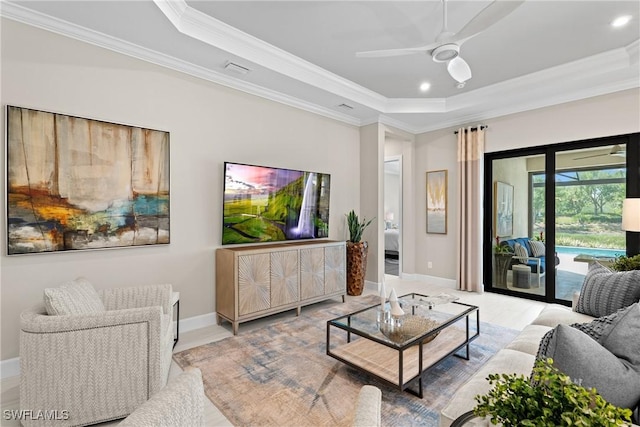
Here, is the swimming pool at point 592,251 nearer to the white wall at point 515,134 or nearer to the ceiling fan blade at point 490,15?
the white wall at point 515,134

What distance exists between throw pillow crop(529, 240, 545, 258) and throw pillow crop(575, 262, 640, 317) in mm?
2043

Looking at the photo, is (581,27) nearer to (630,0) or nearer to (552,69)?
(630,0)

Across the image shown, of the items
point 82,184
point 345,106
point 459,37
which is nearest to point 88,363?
point 82,184

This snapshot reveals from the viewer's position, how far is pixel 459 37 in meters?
2.17

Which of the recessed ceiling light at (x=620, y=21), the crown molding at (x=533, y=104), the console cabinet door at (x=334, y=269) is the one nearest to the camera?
the recessed ceiling light at (x=620, y=21)

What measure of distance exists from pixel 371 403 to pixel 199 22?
10.5ft

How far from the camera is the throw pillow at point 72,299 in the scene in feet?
6.03

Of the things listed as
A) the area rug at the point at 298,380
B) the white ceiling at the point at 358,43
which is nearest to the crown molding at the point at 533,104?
the white ceiling at the point at 358,43

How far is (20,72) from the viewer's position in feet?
7.90

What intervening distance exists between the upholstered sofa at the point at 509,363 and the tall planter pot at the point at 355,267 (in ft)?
8.05

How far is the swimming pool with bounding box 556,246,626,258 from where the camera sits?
3.90 m

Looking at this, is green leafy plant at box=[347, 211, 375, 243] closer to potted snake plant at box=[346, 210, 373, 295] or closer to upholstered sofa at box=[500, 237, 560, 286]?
potted snake plant at box=[346, 210, 373, 295]

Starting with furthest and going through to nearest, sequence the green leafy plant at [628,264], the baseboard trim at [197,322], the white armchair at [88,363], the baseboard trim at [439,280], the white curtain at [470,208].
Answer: the baseboard trim at [439,280], the white curtain at [470,208], the baseboard trim at [197,322], the green leafy plant at [628,264], the white armchair at [88,363]

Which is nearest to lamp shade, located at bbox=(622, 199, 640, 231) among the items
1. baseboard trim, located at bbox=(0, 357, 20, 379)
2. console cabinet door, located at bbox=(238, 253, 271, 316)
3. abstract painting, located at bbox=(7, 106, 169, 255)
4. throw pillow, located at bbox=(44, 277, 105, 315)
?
console cabinet door, located at bbox=(238, 253, 271, 316)
